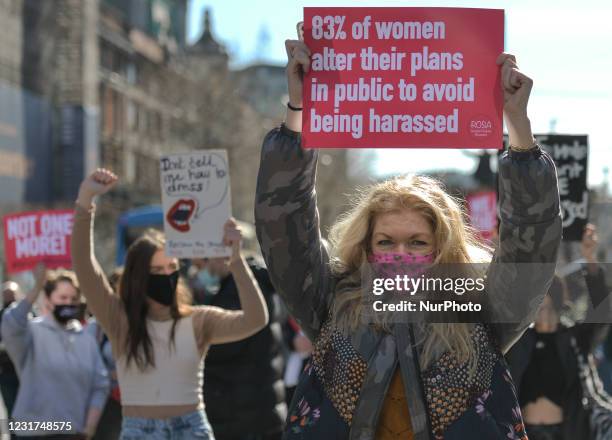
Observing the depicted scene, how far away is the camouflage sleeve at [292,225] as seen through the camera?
297cm

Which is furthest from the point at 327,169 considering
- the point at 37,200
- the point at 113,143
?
the point at 37,200

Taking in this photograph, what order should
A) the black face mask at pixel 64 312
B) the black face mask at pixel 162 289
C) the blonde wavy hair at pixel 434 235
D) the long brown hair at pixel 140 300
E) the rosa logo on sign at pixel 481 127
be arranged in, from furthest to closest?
the black face mask at pixel 64 312 → the black face mask at pixel 162 289 → the long brown hair at pixel 140 300 → the rosa logo on sign at pixel 481 127 → the blonde wavy hair at pixel 434 235

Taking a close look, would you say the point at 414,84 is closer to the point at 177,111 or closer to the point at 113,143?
the point at 177,111

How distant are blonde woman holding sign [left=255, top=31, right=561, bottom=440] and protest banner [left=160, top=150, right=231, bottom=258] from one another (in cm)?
313

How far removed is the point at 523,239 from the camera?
2.88 metres

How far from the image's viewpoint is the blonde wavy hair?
2.94 m

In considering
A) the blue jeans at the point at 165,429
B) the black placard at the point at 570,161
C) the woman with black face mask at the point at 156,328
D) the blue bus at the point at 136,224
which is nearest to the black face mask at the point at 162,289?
the woman with black face mask at the point at 156,328

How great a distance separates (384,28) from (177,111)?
40.3m

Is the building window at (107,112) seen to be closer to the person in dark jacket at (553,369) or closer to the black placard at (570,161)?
the black placard at (570,161)

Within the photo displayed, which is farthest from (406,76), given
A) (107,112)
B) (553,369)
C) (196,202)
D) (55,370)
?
(107,112)

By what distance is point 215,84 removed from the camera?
137 feet

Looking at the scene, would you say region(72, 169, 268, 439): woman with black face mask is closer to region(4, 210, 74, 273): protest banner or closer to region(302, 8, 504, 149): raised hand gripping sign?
region(302, 8, 504, 149): raised hand gripping sign

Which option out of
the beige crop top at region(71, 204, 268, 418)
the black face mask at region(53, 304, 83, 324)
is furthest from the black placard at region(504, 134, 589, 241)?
the black face mask at region(53, 304, 83, 324)

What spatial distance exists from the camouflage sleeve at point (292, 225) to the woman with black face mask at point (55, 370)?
12.1 feet
